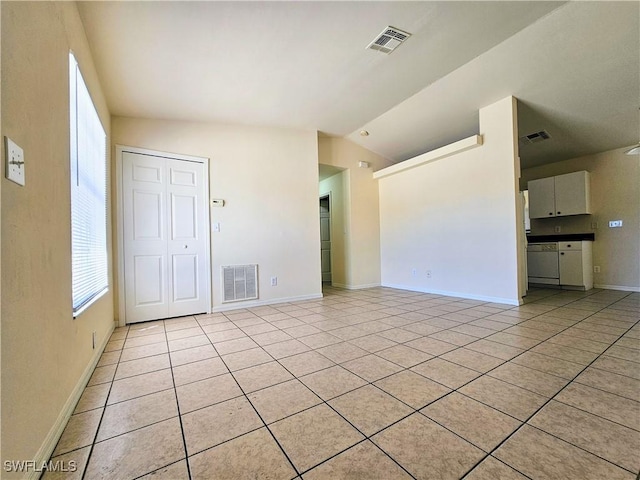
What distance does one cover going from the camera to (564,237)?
4832 mm

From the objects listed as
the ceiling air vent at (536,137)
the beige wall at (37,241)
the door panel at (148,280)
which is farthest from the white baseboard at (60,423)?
the ceiling air vent at (536,137)

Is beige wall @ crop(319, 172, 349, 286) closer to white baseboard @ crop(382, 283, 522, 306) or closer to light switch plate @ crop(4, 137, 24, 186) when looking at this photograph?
white baseboard @ crop(382, 283, 522, 306)

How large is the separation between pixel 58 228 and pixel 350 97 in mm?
3411

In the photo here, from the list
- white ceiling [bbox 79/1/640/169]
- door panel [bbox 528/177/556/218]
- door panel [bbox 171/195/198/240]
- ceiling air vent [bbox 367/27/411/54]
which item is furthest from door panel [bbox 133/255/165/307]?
door panel [bbox 528/177/556/218]

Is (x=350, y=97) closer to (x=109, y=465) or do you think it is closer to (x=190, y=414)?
(x=190, y=414)

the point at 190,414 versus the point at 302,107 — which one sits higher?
the point at 302,107

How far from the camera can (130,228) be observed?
327 centimetres

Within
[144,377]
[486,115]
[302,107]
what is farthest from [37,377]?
[486,115]

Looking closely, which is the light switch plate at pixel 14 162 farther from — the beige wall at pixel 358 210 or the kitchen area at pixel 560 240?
the kitchen area at pixel 560 240

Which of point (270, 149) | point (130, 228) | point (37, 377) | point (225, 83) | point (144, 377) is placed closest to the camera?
point (37, 377)

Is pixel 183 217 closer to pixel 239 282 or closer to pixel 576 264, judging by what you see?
pixel 239 282

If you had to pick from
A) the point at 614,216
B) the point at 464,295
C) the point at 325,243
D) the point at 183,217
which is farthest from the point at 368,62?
the point at 614,216

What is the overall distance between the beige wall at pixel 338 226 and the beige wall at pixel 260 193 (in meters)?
1.07

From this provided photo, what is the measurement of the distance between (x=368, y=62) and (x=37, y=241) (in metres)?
3.15
